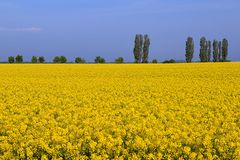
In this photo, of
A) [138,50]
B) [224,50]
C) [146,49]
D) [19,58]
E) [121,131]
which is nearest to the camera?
[121,131]

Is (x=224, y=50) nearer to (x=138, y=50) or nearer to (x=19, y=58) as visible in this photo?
(x=138, y=50)

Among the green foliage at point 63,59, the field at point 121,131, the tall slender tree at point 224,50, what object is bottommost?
the field at point 121,131

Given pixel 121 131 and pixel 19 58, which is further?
pixel 19 58

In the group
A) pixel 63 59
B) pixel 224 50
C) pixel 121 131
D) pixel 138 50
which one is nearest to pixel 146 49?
pixel 138 50

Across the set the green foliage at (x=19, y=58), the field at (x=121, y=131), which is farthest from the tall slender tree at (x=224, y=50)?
the field at (x=121, y=131)

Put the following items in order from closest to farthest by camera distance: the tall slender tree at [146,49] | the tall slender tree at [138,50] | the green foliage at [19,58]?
the green foliage at [19,58] → the tall slender tree at [138,50] → the tall slender tree at [146,49]

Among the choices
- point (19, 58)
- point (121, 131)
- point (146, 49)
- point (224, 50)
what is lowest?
point (121, 131)

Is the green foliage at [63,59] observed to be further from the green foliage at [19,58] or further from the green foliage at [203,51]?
the green foliage at [203,51]

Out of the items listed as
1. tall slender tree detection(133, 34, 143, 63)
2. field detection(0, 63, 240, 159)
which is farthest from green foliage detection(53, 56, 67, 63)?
field detection(0, 63, 240, 159)

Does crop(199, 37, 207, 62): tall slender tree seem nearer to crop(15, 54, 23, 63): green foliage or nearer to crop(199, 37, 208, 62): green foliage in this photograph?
crop(199, 37, 208, 62): green foliage

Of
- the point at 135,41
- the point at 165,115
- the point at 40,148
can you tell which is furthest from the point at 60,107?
the point at 135,41

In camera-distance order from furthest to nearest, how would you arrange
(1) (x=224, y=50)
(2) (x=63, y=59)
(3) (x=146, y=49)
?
(1) (x=224, y=50), (3) (x=146, y=49), (2) (x=63, y=59)

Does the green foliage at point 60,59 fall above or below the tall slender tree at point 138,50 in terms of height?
below

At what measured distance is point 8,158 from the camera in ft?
24.7
